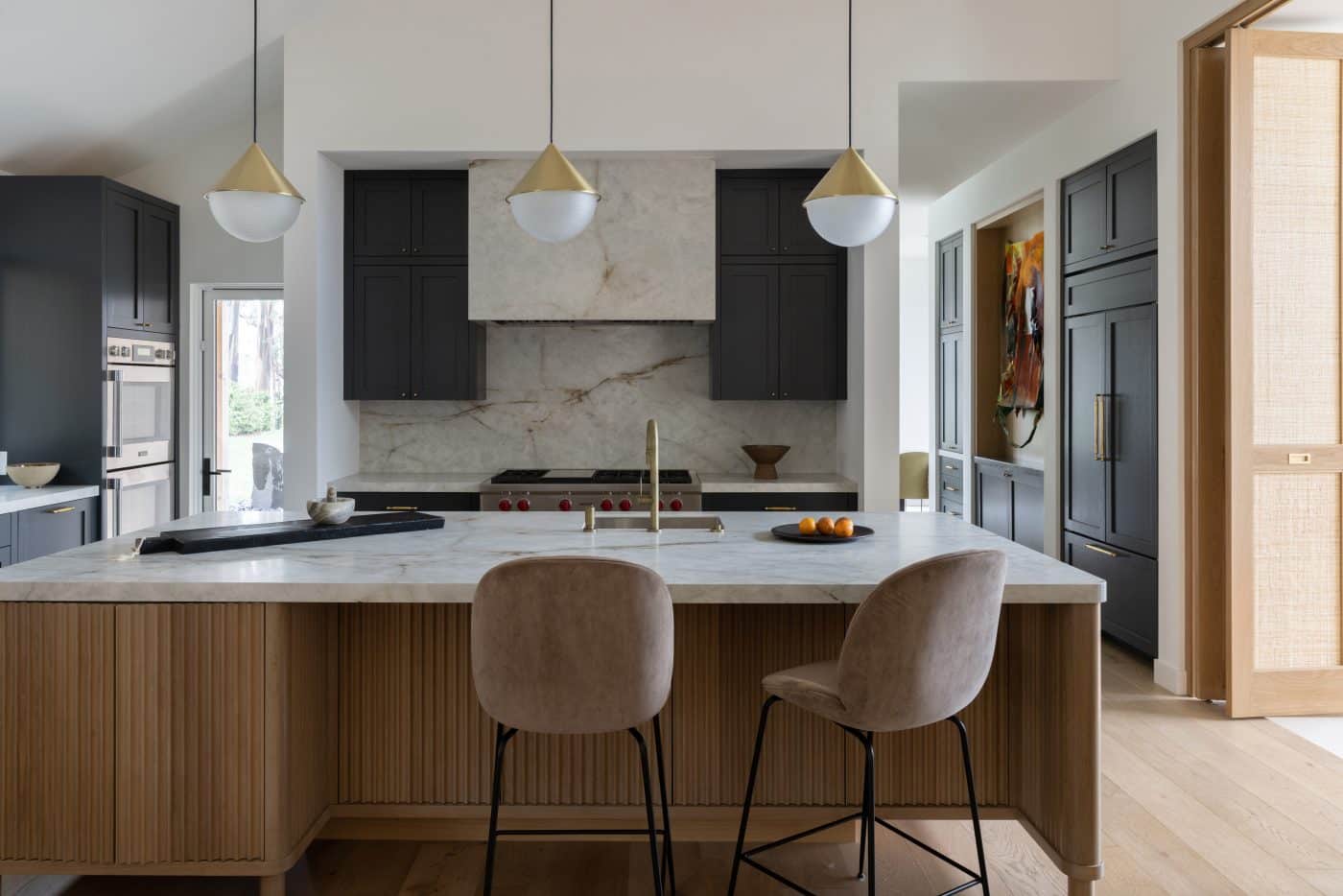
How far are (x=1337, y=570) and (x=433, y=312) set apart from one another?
4215mm

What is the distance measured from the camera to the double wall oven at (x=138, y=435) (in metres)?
5.40

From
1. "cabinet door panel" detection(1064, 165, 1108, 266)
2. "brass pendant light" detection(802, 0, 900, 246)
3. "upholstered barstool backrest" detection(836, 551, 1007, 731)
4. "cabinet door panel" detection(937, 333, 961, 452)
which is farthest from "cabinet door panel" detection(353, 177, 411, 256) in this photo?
"cabinet door panel" detection(937, 333, 961, 452)

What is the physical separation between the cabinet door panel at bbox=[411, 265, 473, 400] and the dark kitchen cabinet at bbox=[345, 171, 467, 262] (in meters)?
0.13

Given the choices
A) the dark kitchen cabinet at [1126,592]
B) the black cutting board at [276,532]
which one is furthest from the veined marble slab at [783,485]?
the black cutting board at [276,532]

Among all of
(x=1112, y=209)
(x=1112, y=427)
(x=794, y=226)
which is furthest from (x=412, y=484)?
(x=1112, y=209)

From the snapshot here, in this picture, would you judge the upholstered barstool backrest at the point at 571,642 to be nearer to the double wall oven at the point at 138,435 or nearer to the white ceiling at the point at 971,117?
the white ceiling at the point at 971,117

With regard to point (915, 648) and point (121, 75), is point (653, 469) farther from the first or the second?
point (121, 75)

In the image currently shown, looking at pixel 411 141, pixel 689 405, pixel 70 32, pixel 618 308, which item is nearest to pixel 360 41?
pixel 411 141

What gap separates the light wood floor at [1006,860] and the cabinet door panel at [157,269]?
12.7ft

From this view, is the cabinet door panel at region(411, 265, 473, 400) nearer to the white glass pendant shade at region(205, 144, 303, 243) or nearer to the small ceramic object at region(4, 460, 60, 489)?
the small ceramic object at region(4, 460, 60, 489)

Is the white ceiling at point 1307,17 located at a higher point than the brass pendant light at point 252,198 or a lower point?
higher

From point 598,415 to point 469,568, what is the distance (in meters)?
3.28

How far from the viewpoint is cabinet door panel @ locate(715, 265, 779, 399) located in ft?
17.1

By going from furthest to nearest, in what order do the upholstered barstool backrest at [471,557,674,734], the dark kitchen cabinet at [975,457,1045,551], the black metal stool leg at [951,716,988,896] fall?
the dark kitchen cabinet at [975,457,1045,551] → the black metal stool leg at [951,716,988,896] → the upholstered barstool backrest at [471,557,674,734]
